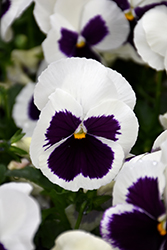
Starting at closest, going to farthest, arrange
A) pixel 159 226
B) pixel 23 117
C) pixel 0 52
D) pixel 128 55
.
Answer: pixel 159 226 < pixel 23 117 < pixel 128 55 < pixel 0 52

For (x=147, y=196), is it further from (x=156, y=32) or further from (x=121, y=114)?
(x=156, y=32)

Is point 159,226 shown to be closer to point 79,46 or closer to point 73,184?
point 73,184

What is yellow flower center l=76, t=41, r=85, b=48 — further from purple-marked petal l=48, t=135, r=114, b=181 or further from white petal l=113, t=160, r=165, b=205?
white petal l=113, t=160, r=165, b=205

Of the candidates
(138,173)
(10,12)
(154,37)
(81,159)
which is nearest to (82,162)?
(81,159)

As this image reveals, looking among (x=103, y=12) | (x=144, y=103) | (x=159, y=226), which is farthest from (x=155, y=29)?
(x=159, y=226)

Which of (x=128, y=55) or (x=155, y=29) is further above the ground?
(x=155, y=29)

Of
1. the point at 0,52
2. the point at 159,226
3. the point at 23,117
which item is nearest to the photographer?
the point at 159,226

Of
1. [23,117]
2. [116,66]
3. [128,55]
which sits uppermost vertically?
[23,117]

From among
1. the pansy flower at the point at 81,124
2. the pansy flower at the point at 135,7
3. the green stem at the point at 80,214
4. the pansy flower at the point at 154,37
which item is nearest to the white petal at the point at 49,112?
the pansy flower at the point at 81,124
